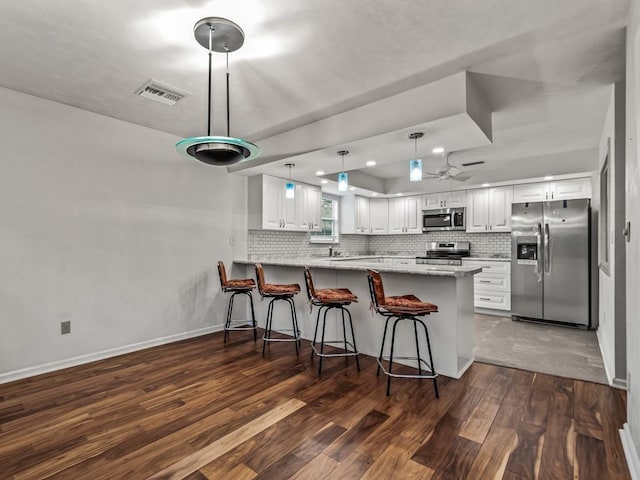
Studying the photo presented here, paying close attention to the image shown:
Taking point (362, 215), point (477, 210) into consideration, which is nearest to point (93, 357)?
point (362, 215)

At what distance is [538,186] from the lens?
5379 mm

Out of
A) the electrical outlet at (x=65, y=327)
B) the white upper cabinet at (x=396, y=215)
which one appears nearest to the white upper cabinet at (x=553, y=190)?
the white upper cabinet at (x=396, y=215)

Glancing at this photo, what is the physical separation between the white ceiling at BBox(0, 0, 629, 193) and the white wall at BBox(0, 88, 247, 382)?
12.1 inches

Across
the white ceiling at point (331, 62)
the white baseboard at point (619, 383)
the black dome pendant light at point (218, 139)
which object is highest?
the white ceiling at point (331, 62)

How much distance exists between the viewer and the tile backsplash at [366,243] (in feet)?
17.1

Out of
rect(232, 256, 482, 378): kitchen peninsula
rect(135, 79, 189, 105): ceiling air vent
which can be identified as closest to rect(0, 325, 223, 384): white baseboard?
rect(232, 256, 482, 378): kitchen peninsula

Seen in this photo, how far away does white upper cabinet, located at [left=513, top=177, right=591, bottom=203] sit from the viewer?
16.4 ft

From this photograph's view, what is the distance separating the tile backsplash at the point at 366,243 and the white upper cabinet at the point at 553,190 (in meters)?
0.77

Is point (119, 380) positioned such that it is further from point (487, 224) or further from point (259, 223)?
point (487, 224)

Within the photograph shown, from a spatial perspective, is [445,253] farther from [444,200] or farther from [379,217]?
[379,217]

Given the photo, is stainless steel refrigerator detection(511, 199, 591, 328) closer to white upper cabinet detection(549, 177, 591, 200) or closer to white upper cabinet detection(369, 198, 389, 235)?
white upper cabinet detection(549, 177, 591, 200)

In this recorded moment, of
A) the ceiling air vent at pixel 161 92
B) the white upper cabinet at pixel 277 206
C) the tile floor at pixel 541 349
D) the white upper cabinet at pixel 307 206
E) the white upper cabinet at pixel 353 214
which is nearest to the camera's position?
the ceiling air vent at pixel 161 92

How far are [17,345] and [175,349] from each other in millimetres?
1358

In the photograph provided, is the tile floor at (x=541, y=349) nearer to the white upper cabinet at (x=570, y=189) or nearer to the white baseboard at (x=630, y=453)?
the white baseboard at (x=630, y=453)
